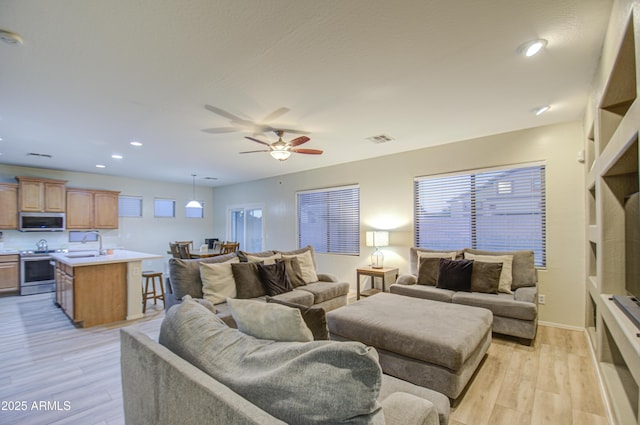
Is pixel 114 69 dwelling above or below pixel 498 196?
above

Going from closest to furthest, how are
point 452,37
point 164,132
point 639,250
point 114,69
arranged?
point 639,250
point 452,37
point 114,69
point 164,132

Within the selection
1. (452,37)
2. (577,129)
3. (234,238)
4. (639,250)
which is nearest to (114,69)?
(452,37)

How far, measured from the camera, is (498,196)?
4289 millimetres

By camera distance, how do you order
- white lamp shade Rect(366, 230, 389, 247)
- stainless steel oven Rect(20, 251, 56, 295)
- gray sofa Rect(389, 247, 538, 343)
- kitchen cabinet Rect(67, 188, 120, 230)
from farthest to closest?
kitchen cabinet Rect(67, 188, 120, 230) < stainless steel oven Rect(20, 251, 56, 295) < white lamp shade Rect(366, 230, 389, 247) < gray sofa Rect(389, 247, 538, 343)

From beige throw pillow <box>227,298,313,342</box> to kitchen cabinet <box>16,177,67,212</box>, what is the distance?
7.22 meters

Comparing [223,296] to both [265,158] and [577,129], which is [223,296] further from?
[577,129]

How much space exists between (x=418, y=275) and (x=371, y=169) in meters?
2.33

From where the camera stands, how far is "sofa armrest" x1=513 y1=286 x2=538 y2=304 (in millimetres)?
3231

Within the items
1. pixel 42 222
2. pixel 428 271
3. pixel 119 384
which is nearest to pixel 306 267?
pixel 428 271

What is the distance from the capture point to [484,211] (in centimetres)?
441

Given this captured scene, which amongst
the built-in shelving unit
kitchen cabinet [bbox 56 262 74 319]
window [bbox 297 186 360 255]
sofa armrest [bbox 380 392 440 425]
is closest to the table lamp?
window [bbox 297 186 360 255]

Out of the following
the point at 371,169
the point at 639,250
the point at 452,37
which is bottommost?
the point at 639,250

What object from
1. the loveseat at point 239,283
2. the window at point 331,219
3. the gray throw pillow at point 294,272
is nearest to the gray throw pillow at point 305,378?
the loveseat at point 239,283

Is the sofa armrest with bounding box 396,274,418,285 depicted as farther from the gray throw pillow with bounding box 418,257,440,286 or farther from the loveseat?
the loveseat
